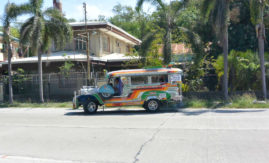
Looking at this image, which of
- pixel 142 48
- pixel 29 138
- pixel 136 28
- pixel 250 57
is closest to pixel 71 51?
pixel 142 48

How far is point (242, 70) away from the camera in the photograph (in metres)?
18.2

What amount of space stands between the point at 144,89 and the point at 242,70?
799cm

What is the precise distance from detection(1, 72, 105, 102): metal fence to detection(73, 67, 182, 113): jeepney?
8.26 m

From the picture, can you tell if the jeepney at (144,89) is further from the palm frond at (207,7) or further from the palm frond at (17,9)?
the palm frond at (17,9)

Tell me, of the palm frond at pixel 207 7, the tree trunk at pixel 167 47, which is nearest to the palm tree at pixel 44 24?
the tree trunk at pixel 167 47

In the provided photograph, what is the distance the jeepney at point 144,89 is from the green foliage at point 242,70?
6083 millimetres

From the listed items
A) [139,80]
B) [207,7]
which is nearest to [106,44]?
[207,7]

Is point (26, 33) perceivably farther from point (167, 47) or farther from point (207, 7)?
point (207, 7)

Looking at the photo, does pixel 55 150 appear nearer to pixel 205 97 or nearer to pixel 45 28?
pixel 205 97

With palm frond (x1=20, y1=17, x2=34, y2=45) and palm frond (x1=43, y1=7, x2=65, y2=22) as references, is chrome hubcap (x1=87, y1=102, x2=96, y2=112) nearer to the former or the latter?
palm frond (x1=20, y1=17, x2=34, y2=45)

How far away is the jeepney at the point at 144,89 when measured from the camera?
14.0 metres

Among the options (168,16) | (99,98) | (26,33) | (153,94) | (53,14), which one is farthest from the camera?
(53,14)

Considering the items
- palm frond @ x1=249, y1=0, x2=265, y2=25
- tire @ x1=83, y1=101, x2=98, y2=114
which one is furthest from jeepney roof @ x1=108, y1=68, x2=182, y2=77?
palm frond @ x1=249, y1=0, x2=265, y2=25

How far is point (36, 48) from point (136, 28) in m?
32.9
